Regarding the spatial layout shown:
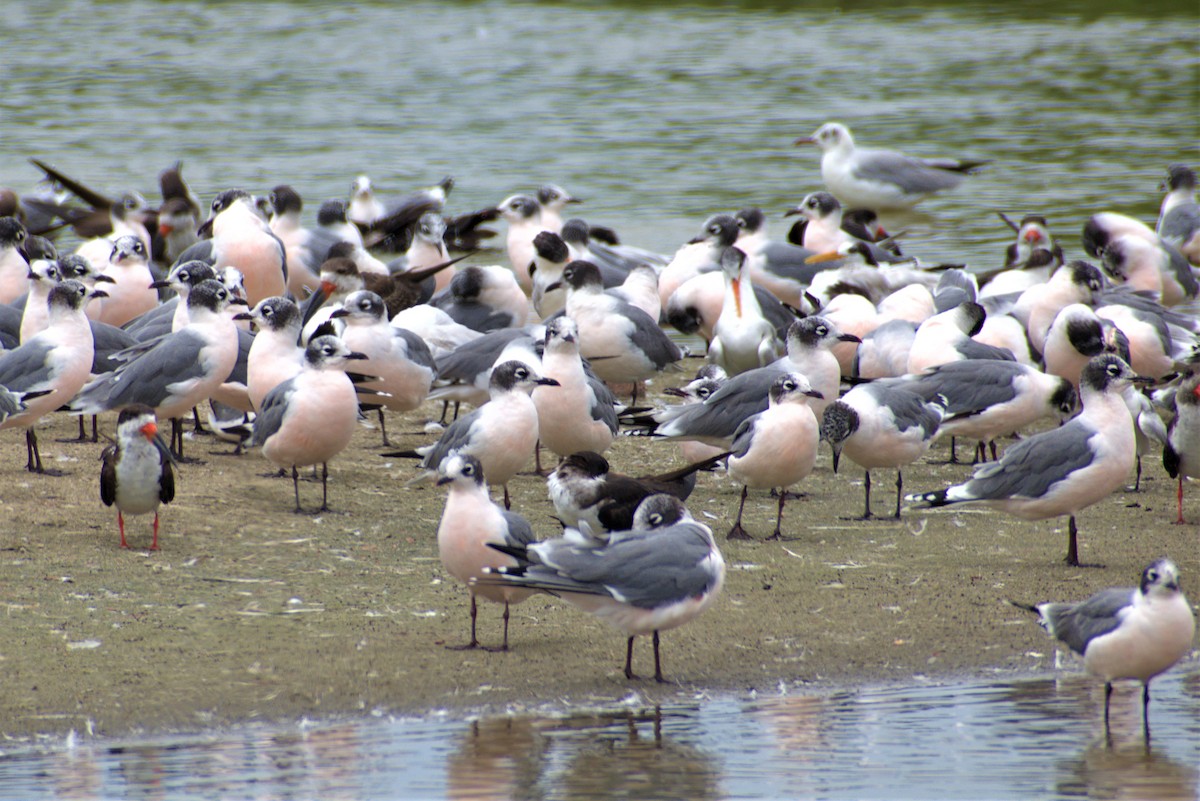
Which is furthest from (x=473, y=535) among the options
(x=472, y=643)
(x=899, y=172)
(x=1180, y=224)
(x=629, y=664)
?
(x=899, y=172)

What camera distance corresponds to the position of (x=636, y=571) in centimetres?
617

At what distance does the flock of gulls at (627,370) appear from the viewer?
6629 millimetres

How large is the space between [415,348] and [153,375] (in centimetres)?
173

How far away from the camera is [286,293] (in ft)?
44.0

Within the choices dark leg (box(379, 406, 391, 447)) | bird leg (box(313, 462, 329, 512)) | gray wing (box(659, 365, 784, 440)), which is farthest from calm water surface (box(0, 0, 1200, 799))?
dark leg (box(379, 406, 391, 447))

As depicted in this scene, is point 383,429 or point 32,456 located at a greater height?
point 32,456

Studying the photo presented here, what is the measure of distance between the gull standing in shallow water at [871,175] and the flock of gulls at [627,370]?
3.29 meters

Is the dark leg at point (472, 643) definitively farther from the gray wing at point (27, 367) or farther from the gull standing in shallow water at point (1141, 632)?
the gray wing at point (27, 367)

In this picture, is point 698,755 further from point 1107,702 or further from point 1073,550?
point 1073,550

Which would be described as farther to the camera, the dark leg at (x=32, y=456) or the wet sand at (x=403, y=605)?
the dark leg at (x=32, y=456)

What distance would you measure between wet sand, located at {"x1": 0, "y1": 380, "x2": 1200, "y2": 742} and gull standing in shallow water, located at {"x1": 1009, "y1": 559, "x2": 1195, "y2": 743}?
1.84ft

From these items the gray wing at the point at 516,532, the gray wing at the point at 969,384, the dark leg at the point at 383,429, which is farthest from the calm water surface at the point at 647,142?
the dark leg at the point at 383,429

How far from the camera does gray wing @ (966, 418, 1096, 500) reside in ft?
25.4

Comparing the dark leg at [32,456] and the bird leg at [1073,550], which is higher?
the dark leg at [32,456]
